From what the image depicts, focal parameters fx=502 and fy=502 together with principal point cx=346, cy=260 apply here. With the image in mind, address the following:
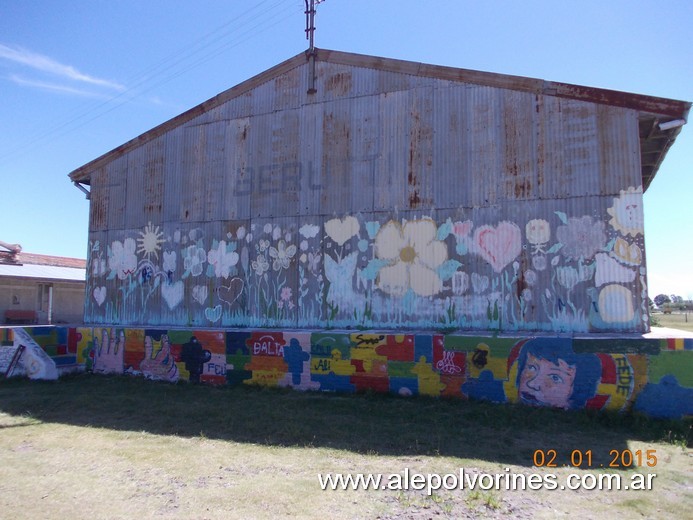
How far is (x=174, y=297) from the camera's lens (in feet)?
43.3

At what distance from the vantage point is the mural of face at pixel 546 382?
890cm

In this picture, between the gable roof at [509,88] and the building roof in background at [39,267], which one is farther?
the building roof in background at [39,267]

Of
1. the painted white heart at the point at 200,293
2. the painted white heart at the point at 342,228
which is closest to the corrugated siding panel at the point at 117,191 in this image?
the painted white heart at the point at 200,293

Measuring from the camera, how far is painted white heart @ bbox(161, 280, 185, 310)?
13.1 meters

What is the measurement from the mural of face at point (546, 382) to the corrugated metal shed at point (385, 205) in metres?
1.01

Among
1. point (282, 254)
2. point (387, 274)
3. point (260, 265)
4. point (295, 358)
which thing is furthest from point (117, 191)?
point (387, 274)

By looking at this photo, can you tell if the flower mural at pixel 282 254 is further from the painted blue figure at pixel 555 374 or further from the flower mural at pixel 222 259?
the painted blue figure at pixel 555 374

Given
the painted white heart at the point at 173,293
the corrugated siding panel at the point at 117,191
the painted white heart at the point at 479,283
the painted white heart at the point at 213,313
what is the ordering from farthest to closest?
the corrugated siding panel at the point at 117,191 → the painted white heart at the point at 173,293 → the painted white heart at the point at 213,313 → the painted white heart at the point at 479,283

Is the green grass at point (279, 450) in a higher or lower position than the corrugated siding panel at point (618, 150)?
lower

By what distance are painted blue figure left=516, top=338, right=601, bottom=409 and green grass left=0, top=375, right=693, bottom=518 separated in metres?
0.35

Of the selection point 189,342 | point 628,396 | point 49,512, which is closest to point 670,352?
point 628,396

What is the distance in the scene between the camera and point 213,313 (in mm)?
12695

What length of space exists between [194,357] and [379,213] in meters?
5.64

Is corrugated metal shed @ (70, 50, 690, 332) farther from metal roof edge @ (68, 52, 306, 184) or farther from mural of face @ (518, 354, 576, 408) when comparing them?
mural of face @ (518, 354, 576, 408)
